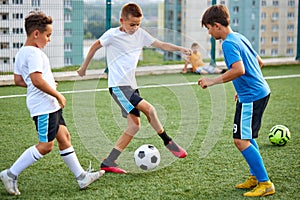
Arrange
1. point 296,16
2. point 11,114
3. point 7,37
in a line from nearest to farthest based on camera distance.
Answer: point 11,114 → point 7,37 → point 296,16

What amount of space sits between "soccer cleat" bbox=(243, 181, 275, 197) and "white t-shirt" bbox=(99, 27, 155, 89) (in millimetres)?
1324

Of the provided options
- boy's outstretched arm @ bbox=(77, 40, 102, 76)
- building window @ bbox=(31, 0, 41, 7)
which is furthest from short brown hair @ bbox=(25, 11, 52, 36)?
building window @ bbox=(31, 0, 41, 7)

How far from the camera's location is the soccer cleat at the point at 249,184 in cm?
423

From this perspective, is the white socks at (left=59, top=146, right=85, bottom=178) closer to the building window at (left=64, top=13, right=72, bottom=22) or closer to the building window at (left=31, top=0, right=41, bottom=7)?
the building window at (left=31, top=0, right=41, bottom=7)

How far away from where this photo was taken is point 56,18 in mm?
9828

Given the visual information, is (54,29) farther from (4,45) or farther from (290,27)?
(290,27)

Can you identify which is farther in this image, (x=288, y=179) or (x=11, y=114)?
(x=11, y=114)

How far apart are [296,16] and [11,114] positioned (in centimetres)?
775

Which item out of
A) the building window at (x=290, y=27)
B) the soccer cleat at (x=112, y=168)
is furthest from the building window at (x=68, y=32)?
the soccer cleat at (x=112, y=168)

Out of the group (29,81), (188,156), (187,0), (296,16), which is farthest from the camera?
(296,16)

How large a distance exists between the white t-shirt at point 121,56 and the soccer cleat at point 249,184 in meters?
1.20

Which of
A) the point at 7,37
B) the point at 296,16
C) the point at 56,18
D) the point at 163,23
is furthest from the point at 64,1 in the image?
the point at 296,16

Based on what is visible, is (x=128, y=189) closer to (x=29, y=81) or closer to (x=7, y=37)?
(x=29, y=81)

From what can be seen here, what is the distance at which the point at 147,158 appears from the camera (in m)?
4.69
